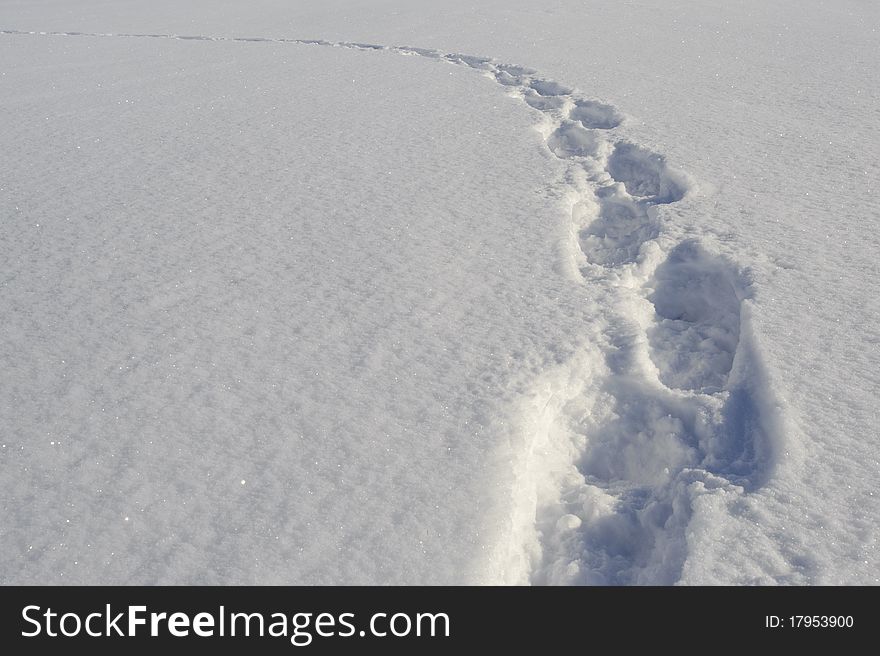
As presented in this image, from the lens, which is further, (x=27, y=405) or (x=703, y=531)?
(x=27, y=405)

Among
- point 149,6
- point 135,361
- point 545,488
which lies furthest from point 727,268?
point 149,6

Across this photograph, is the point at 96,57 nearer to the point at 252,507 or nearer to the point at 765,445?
the point at 252,507

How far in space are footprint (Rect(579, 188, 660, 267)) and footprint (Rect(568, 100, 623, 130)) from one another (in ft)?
3.29

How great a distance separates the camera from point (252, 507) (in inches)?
58.2

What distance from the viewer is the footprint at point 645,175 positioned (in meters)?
2.89

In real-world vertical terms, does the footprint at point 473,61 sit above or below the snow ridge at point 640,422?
above

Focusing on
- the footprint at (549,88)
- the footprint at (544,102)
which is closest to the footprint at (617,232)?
the footprint at (544,102)

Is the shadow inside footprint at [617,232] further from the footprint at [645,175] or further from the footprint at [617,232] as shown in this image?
the footprint at [645,175]

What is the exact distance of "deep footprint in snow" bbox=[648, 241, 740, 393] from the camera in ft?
6.57

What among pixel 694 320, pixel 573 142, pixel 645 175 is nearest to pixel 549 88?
pixel 573 142

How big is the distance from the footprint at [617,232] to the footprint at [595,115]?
3.29 ft

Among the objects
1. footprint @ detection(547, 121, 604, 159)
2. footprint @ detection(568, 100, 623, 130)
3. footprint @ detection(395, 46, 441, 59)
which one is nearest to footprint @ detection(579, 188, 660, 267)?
footprint @ detection(547, 121, 604, 159)

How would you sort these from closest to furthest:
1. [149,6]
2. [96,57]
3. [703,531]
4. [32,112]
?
[703,531]
[32,112]
[96,57]
[149,6]

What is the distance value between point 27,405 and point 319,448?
2.77 feet
